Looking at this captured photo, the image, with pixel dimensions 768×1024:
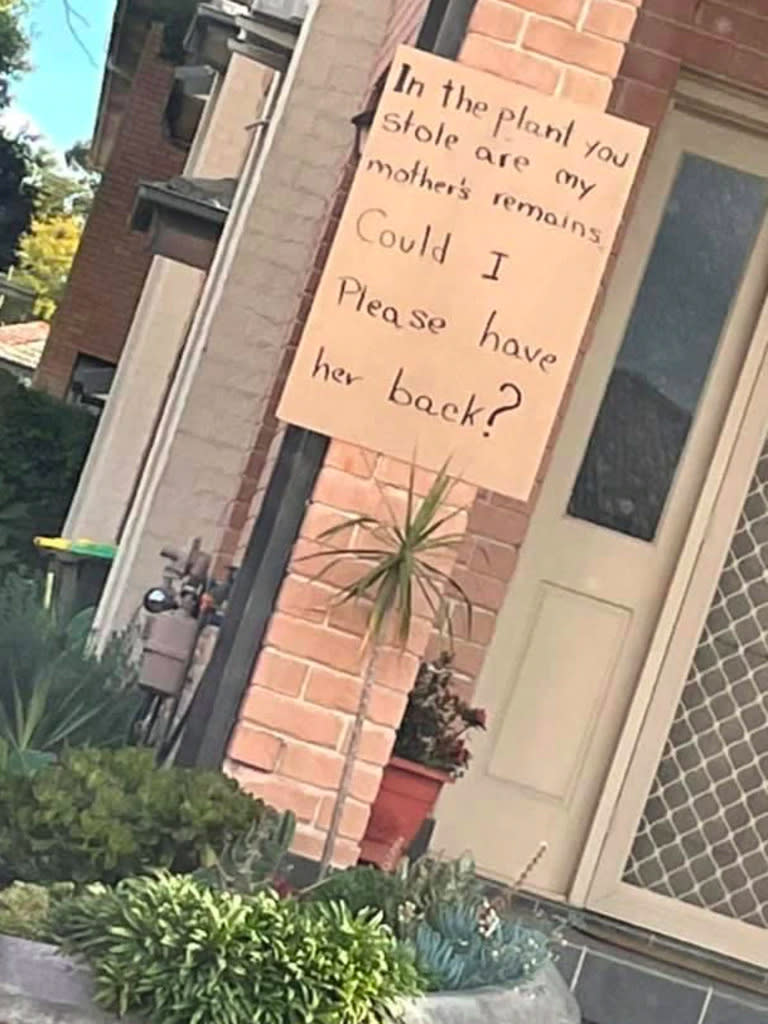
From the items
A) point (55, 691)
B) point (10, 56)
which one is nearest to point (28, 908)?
point (55, 691)

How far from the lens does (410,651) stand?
4.11m

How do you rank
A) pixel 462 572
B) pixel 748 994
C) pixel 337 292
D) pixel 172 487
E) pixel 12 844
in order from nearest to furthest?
pixel 12 844
pixel 337 292
pixel 748 994
pixel 462 572
pixel 172 487

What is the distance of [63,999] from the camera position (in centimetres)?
294

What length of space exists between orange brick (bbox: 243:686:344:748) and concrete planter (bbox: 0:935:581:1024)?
3.09ft

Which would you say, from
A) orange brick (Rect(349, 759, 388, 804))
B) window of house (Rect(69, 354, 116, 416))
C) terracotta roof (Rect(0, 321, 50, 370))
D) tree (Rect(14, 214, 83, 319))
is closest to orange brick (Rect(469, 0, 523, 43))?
orange brick (Rect(349, 759, 388, 804))

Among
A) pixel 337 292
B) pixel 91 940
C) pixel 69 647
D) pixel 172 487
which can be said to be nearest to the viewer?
pixel 91 940

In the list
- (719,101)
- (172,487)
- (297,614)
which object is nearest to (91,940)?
(297,614)

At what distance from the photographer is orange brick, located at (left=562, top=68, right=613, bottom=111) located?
405cm

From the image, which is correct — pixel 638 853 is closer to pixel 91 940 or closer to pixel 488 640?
pixel 488 640

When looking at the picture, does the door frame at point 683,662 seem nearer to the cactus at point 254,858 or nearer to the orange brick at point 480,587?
the orange brick at point 480,587

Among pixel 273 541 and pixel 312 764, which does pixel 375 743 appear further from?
pixel 273 541

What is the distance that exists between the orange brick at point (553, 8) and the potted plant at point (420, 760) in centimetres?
164

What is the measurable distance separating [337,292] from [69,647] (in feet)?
7.29

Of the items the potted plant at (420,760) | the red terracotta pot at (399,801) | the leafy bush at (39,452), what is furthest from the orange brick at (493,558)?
Answer: the leafy bush at (39,452)
